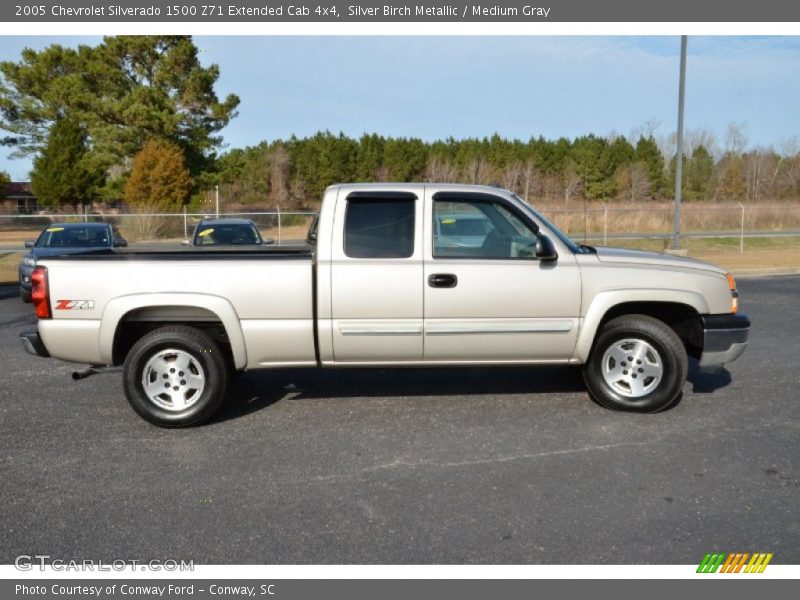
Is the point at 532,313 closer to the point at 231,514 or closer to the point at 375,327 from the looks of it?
the point at 375,327

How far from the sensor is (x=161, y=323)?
6055 mm

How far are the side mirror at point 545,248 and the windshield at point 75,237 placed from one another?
36.4 feet

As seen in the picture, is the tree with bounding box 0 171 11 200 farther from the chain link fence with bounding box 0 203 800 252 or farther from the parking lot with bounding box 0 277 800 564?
the parking lot with bounding box 0 277 800 564

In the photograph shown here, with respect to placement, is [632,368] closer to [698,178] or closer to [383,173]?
[383,173]

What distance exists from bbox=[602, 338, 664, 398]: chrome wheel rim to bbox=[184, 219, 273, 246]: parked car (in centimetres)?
942

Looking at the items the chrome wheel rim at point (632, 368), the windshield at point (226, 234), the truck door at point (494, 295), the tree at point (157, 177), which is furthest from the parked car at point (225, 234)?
the tree at point (157, 177)

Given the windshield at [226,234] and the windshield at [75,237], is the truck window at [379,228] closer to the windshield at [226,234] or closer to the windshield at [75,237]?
the windshield at [226,234]

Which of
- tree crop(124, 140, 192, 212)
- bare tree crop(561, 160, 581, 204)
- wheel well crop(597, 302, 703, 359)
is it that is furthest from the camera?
bare tree crop(561, 160, 581, 204)

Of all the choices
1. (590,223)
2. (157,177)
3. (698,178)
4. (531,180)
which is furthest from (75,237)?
(698,178)

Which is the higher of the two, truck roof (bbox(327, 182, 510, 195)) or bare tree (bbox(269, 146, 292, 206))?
bare tree (bbox(269, 146, 292, 206))

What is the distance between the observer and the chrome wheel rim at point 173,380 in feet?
19.3

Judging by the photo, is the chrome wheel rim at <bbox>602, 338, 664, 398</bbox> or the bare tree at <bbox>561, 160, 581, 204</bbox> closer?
the chrome wheel rim at <bbox>602, 338, 664, 398</bbox>

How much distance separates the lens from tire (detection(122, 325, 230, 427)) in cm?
582

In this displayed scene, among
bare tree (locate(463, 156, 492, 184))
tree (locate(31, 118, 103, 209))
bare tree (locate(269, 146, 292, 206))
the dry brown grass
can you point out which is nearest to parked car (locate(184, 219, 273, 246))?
the dry brown grass
